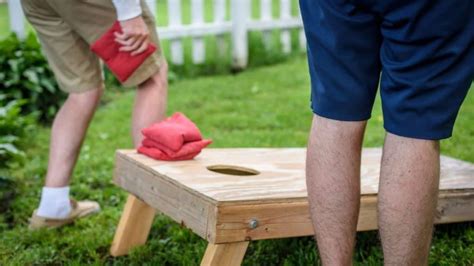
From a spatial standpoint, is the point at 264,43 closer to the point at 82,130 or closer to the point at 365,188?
the point at 82,130

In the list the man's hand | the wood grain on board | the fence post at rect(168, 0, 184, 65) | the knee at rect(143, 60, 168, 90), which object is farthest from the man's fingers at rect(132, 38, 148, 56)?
the fence post at rect(168, 0, 184, 65)

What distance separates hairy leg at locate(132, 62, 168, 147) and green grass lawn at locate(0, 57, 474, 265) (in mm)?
416

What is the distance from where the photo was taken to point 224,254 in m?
2.29

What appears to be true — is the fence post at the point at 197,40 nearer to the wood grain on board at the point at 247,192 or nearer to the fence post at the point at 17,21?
the fence post at the point at 17,21

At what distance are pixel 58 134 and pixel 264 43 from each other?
4.78 meters

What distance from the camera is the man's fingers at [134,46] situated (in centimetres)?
303

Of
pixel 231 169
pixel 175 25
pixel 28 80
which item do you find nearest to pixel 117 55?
pixel 231 169

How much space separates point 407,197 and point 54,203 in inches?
72.4

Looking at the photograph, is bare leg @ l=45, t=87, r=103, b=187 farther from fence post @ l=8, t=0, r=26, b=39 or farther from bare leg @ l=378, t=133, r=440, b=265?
fence post @ l=8, t=0, r=26, b=39

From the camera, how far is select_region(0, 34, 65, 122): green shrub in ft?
17.2

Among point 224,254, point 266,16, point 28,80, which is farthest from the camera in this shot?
point 266,16

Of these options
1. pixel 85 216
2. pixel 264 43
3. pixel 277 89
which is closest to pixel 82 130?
pixel 85 216

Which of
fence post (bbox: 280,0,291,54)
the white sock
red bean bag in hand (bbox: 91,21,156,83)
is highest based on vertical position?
red bean bag in hand (bbox: 91,21,156,83)

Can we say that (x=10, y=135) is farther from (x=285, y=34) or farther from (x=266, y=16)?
(x=285, y=34)
